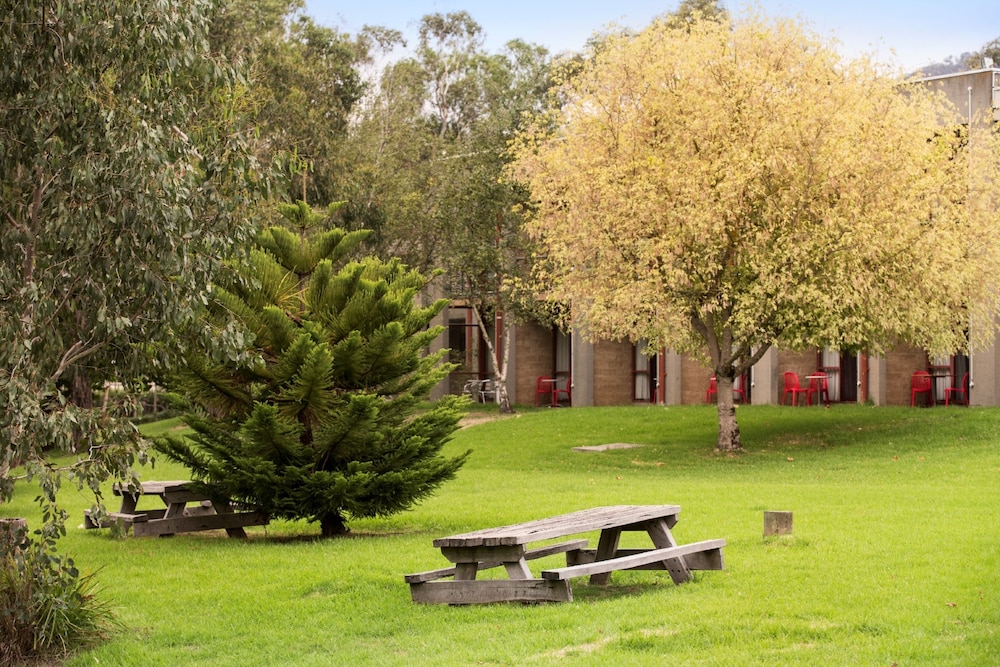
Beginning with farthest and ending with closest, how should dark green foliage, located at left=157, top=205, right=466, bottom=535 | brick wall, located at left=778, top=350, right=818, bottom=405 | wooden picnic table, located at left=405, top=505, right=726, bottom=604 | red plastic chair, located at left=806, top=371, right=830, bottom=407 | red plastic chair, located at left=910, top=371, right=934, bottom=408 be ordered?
brick wall, located at left=778, top=350, right=818, bottom=405 < red plastic chair, located at left=806, top=371, right=830, bottom=407 < red plastic chair, located at left=910, top=371, right=934, bottom=408 < dark green foliage, located at left=157, top=205, right=466, bottom=535 < wooden picnic table, located at left=405, top=505, right=726, bottom=604

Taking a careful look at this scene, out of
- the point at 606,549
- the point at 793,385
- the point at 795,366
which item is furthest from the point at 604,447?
the point at 606,549

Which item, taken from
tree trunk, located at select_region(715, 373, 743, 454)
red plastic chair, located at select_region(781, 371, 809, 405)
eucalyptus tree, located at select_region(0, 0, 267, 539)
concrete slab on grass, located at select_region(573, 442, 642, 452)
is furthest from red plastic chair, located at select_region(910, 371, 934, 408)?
eucalyptus tree, located at select_region(0, 0, 267, 539)

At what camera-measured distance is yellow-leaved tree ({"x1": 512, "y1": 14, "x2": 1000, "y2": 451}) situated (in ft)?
72.6

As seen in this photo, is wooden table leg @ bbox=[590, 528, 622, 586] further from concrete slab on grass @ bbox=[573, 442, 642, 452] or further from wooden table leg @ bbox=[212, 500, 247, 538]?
concrete slab on grass @ bbox=[573, 442, 642, 452]

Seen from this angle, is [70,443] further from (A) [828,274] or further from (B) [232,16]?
(B) [232,16]

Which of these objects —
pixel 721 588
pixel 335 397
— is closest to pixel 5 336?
pixel 721 588

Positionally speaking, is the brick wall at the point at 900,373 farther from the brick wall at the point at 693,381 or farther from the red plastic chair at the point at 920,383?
the brick wall at the point at 693,381

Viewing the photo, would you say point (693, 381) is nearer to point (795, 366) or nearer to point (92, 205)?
point (795, 366)

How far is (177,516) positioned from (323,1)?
1241 inches

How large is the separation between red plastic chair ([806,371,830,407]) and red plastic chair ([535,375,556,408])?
336 inches

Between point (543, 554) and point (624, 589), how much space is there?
69cm

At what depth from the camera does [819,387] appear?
3269 centimetres

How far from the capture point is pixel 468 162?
34.0 m

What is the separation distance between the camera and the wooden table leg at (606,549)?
974 centimetres
